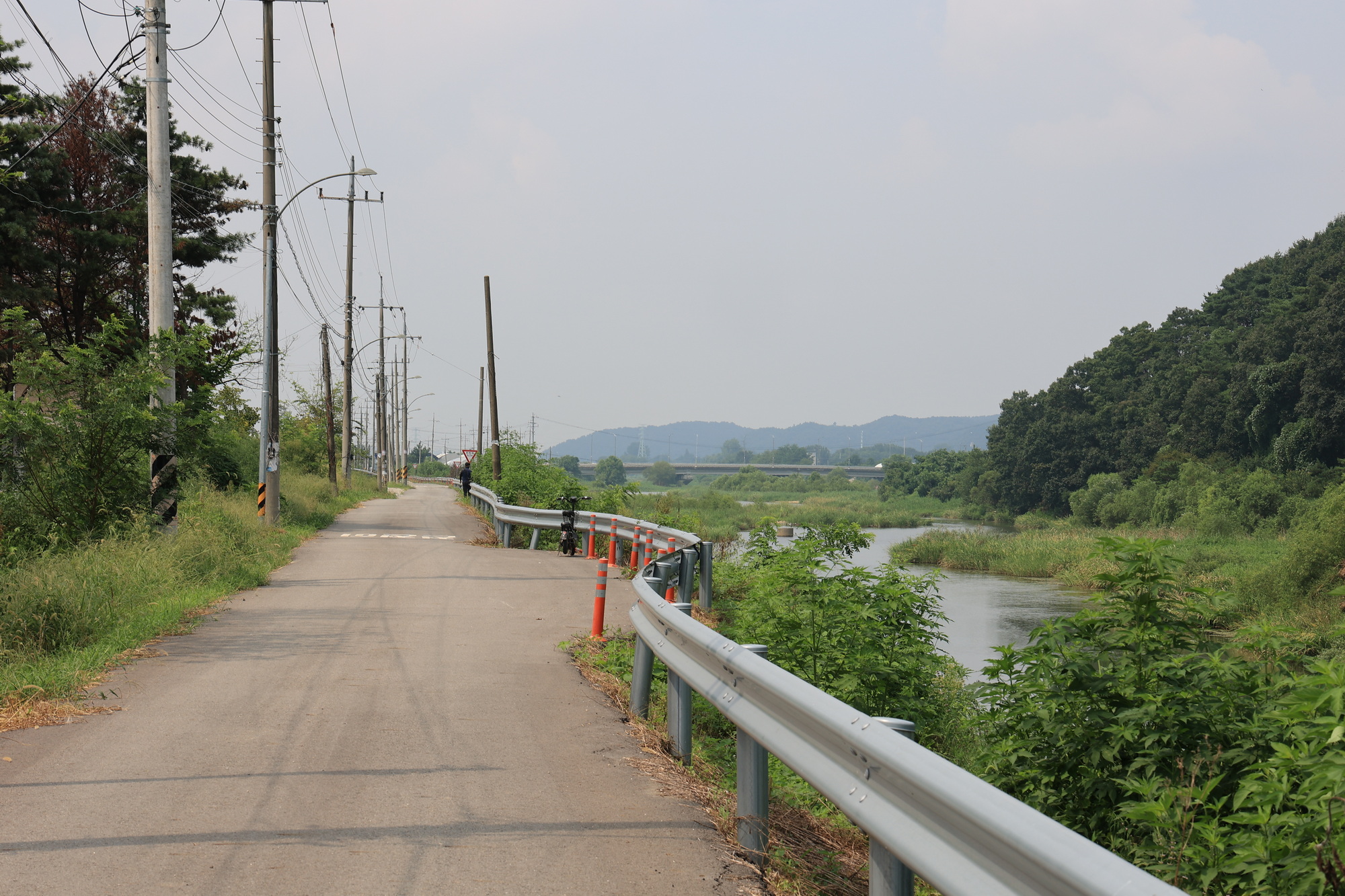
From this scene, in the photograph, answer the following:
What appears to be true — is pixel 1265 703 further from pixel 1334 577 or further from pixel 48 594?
pixel 1334 577

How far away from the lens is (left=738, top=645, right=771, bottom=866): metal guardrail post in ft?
15.5

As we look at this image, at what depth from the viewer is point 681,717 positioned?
21.5 feet

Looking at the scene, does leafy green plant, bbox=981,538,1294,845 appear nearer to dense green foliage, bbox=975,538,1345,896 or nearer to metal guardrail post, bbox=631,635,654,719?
dense green foliage, bbox=975,538,1345,896

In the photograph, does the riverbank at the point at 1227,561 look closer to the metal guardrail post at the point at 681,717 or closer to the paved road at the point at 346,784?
the paved road at the point at 346,784

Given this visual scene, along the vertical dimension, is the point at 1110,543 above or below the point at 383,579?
above

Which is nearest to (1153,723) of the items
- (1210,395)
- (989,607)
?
(989,607)

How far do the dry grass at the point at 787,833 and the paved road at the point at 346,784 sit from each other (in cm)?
15

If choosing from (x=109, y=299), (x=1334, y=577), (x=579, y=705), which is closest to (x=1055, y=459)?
(x=1334, y=577)

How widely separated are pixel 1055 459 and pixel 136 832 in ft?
290

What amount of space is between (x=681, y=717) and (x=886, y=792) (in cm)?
314

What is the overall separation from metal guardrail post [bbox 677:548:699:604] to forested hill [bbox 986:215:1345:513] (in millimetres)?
55130

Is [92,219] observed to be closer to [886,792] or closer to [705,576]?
[705,576]

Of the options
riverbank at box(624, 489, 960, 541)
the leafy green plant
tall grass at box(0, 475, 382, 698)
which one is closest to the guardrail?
the leafy green plant

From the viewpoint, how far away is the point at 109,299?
32750 mm
